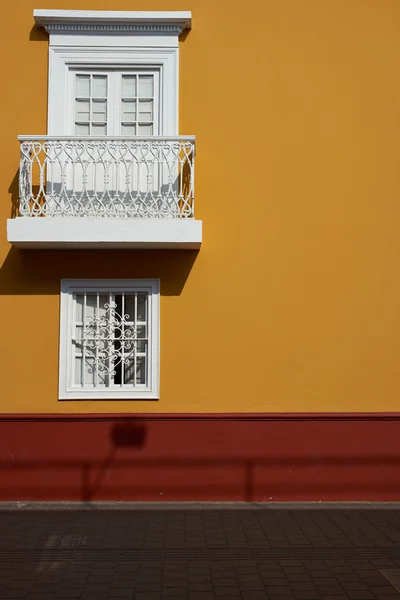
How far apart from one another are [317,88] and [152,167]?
7.50 ft

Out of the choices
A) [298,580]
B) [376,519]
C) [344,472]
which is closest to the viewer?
[298,580]

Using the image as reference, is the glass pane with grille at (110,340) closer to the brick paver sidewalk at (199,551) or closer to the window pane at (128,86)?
the brick paver sidewalk at (199,551)

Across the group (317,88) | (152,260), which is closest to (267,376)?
(152,260)

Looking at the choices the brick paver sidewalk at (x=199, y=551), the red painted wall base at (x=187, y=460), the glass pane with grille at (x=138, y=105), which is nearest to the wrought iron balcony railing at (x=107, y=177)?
the glass pane with grille at (x=138, y=105)

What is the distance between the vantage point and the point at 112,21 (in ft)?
28.0

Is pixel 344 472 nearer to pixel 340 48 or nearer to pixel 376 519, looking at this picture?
pixel 376 519

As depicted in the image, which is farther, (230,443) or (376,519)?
(230,443)

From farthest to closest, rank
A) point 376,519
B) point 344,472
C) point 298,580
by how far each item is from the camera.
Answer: point 344,472, point 376,519, point 298,580

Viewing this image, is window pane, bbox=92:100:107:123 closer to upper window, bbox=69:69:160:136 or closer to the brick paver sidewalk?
upper window, bbox=69:69:160:136

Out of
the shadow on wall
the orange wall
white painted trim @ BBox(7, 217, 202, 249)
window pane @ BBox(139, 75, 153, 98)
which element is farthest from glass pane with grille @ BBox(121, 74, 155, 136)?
the shadow on wall

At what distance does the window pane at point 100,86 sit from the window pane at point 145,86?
46 centimetres

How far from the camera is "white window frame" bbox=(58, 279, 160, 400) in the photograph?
8.29 metres

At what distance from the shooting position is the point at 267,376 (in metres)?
8.36

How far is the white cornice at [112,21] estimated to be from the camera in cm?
848
